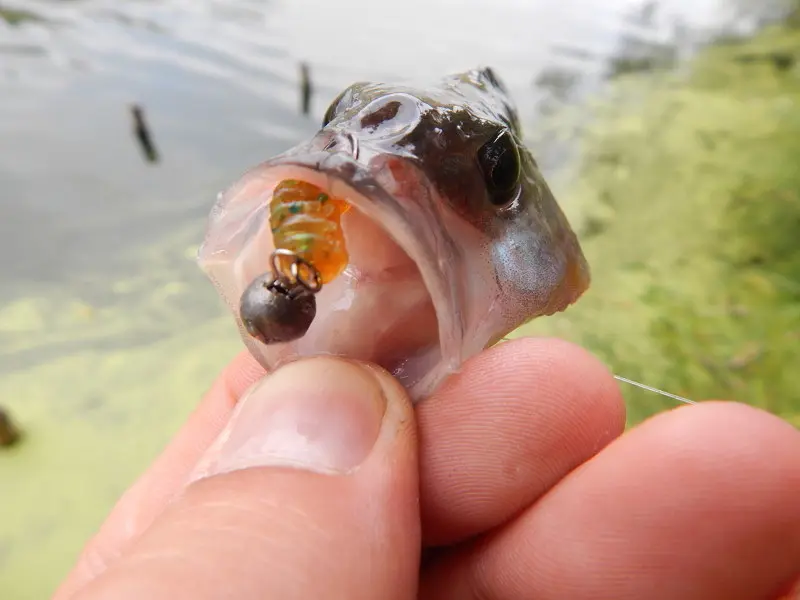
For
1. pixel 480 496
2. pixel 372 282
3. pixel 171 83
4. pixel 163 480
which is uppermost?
pixel 372 282

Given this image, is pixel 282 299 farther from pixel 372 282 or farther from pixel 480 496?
pixel 480 496

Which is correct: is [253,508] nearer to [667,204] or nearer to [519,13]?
[667,204]

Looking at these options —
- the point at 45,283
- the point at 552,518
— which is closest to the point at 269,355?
the point at 552,518

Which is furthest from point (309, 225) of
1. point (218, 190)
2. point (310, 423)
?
point (218, 190)

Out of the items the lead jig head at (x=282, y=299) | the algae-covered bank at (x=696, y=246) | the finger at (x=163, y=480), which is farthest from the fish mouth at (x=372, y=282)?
the algae-covered bank at (x=696, y=246)

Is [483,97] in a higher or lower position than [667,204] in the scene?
higher

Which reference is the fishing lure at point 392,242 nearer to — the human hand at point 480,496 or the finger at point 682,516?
the human hand at point 480,496
